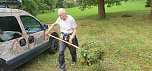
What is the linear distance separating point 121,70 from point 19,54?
8.56 feet

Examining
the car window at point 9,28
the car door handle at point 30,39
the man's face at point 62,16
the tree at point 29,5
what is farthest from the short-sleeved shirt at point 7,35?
the tree at point 29,5

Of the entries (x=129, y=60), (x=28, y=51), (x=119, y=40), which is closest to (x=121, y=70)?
(x=129, y=60)

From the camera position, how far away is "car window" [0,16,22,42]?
20.0 feet

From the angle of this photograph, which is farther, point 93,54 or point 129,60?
point 129,60

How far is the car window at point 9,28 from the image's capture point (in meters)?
6.10

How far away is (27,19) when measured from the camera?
7.75 meters

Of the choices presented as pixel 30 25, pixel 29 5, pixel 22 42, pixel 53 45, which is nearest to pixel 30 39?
pixel 22 42

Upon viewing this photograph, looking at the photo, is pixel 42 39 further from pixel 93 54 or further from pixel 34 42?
pixel 93 54

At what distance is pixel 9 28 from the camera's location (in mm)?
6789

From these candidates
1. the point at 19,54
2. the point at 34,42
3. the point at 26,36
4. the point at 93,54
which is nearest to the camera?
the point at 93,54

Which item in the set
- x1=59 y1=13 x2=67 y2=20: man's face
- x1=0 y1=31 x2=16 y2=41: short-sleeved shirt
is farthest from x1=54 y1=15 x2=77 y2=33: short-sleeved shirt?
x1=0 y1=31 x2=16 y2=41: short-sleeved shirt

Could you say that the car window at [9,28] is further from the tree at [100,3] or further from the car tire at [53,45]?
the tree at [100,3]

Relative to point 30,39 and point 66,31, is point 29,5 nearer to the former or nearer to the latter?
point 30,39

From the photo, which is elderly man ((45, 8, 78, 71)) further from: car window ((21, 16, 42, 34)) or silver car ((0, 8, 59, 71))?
car window ((21, 16, 42, 34))
